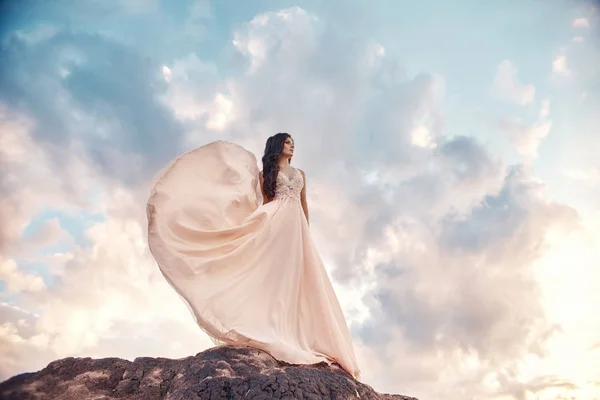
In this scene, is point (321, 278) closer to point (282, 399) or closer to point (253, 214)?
point (253, 214)

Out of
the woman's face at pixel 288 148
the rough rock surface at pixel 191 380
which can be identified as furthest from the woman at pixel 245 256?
the rough rock surface at pixel 191 380

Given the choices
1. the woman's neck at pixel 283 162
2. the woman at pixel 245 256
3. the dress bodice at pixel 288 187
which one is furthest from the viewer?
the woman's neck at pixel 283 162

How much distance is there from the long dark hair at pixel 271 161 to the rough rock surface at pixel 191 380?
2.75m

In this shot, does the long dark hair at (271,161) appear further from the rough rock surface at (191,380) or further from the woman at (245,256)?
the rough rock surface at (191,380)

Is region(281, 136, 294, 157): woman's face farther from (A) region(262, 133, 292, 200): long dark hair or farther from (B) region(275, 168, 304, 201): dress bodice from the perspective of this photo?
(B) region(275, 168, 304, 201): dress bodice

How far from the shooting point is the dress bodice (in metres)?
7.88

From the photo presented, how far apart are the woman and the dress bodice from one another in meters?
0.01

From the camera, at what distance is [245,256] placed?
7105mm

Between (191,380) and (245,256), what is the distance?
8.00 feet

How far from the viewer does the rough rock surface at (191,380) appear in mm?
4516

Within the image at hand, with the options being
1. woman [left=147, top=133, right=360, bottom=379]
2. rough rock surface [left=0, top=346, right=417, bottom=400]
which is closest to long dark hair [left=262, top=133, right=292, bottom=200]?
woman [left=147, top=133, right=360, bottom=379]

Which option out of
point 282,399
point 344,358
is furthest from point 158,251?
point 282,399

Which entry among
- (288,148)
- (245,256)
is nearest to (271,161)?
(288,148)

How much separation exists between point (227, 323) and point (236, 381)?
1.78 meters
